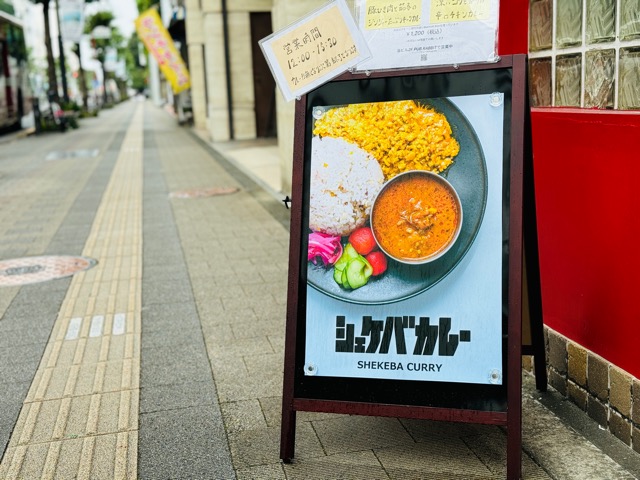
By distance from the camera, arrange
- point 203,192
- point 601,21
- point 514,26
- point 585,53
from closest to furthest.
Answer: point 601,21, point 585,53, point 514,26, point 203,192

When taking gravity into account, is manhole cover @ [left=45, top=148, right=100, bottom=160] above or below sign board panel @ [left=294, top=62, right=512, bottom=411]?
below

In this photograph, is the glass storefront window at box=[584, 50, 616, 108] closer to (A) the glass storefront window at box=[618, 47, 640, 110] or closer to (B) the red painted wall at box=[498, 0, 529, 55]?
(A) the glass storefront window at box=[618, 47, 640, 110]

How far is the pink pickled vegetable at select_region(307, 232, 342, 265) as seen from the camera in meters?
3.63

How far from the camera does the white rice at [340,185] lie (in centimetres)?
359

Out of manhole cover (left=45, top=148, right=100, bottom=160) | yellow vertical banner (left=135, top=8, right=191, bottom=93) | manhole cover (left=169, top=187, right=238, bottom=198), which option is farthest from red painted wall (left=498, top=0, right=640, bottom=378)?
yellow vertical banner (left=135, top=8, right=191, bottom=93)

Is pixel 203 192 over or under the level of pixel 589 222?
under

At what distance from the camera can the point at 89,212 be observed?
38.5 ft

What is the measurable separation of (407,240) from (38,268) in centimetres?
553

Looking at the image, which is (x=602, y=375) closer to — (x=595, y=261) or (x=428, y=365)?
(x=595, y=261)

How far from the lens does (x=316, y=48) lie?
3.61 m

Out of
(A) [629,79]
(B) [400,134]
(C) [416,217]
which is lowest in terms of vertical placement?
(C) [416,217]

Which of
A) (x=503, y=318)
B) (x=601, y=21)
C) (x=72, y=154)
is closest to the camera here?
(x=503, y=318)

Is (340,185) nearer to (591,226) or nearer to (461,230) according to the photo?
(461,230)

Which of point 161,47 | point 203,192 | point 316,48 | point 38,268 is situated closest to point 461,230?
point 316,48
